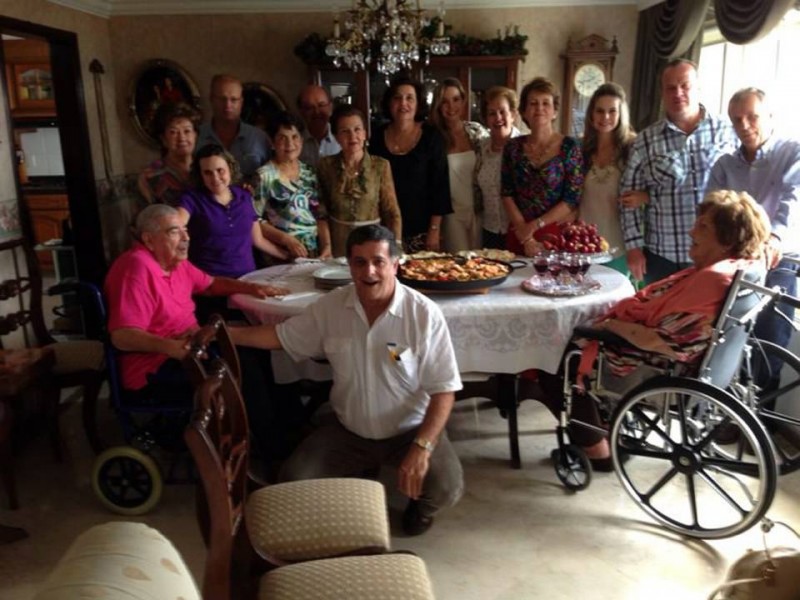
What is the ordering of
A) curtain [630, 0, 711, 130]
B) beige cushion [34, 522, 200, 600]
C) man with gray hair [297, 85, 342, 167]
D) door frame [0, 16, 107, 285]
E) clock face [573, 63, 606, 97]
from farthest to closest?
1. clock face [573, 63, 606, 97]
2. door frame [0, 16, 107, 285]
3. curtain [630, 0, 711, 130]
4. man with gray hair [297, 85, 342, 167]
5. beige cushion [34, 522, 200, 600]

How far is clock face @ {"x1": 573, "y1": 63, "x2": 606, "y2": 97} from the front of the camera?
518 cm

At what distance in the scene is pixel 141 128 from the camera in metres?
5.27

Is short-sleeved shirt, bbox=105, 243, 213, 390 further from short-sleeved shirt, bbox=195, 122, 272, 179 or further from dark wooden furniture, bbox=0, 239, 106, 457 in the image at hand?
short-sleeved shirt, bbox=195, 122, 272, 179

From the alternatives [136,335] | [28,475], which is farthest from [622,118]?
[28,475]

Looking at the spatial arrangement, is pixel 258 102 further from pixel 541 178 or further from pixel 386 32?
pixel 541 178

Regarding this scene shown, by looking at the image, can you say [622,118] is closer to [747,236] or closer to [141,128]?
[747,236]

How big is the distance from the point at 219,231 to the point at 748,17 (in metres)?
2.68

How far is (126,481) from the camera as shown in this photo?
248 centimetres

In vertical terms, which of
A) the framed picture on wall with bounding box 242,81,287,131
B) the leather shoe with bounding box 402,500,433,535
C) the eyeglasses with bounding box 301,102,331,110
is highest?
the framed picture on wall with bounding box 242,81,287,131

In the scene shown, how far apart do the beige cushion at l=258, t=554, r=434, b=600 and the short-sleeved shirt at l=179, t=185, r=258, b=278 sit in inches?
65.7

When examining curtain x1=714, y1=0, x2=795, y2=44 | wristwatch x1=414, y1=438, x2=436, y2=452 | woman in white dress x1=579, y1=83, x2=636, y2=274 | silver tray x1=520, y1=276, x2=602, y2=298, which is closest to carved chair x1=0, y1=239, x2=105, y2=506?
wristwatch x1=414, y1=438, x2=436, y2=452

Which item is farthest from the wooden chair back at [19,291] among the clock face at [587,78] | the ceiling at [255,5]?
the clock face at [587,78]

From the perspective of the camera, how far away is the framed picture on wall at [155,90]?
5.21 metres

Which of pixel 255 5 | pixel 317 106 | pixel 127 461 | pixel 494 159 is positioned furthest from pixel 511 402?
pixel 255 5
